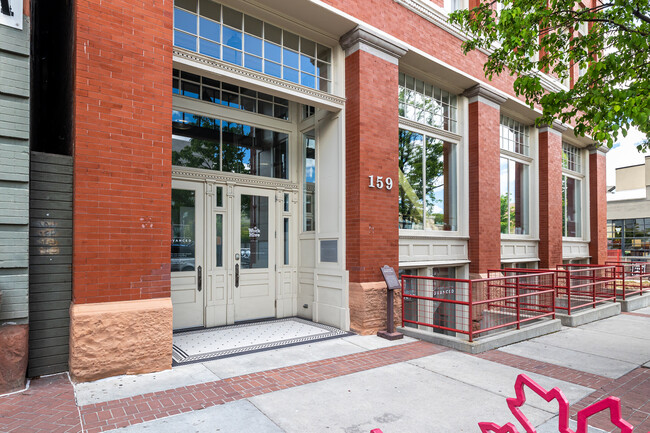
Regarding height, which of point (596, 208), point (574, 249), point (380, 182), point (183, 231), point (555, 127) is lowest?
point (574, 249)

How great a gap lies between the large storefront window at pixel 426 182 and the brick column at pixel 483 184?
505 mm

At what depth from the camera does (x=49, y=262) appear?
496 cm

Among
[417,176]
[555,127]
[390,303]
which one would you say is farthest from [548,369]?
[555,127]

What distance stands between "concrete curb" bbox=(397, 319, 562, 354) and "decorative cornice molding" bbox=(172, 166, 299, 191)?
3.78 m

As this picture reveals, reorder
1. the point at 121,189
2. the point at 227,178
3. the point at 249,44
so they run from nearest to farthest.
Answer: the point at 121,189 < the point at 249,44 < the point at 227,178

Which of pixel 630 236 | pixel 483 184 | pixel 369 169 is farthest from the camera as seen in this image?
pixel 630 236

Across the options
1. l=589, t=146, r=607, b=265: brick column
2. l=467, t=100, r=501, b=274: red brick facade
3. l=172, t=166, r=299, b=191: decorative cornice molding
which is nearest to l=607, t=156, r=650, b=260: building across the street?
l=589, t=146, r=607, b=265: brick column

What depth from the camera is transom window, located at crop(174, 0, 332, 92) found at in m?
6.54

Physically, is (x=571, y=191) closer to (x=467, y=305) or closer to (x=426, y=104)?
(x=426, y=104)

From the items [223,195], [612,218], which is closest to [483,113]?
[223,195]

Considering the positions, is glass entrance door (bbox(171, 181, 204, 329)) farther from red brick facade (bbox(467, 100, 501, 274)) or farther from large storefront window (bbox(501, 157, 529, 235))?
large storefront window (bbox(501, 157, 529, 235))

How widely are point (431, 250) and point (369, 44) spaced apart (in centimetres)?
478

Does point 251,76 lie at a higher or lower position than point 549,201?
higher

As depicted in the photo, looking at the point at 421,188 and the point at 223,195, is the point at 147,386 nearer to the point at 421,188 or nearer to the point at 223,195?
the point at 223,195
